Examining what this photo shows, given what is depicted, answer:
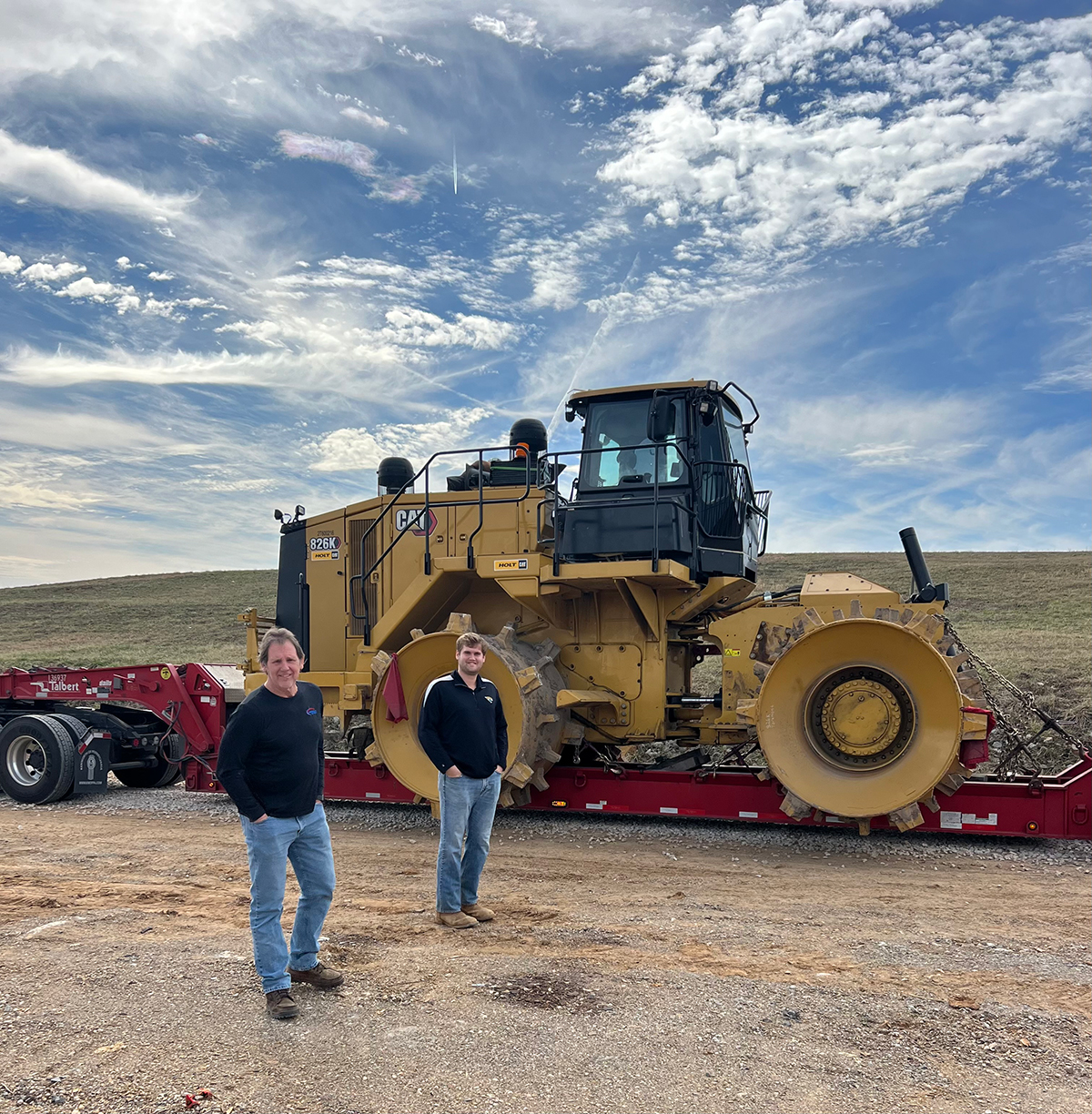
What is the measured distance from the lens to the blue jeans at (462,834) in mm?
6203

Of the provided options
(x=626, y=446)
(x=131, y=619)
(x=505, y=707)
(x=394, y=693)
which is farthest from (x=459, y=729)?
(x=131, y=619)

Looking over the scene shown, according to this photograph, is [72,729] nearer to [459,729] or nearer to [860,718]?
[459,729]

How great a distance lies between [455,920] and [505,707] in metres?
2.83

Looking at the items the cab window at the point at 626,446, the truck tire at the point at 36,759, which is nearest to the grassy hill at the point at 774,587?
the cab window at the point at 626,446

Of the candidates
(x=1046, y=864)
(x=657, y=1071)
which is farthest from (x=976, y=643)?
(x=657, y=1071)

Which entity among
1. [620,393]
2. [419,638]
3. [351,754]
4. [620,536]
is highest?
[620,393]

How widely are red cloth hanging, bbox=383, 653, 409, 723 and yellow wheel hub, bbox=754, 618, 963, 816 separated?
134 inches

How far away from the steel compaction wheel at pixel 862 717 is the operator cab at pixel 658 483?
1.45 meters

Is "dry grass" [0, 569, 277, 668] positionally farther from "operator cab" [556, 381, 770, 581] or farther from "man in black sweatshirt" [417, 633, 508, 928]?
"man in black sweatshirt" [417, 633, 508, 928]

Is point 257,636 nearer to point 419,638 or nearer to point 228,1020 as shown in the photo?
point 419,638

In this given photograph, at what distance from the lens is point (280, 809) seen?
16.1 ft

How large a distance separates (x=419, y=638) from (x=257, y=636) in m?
3.23

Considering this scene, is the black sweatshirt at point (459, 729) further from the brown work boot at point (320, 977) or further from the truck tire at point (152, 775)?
the truck tire at point (152, 775)

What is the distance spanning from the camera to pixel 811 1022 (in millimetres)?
4715
